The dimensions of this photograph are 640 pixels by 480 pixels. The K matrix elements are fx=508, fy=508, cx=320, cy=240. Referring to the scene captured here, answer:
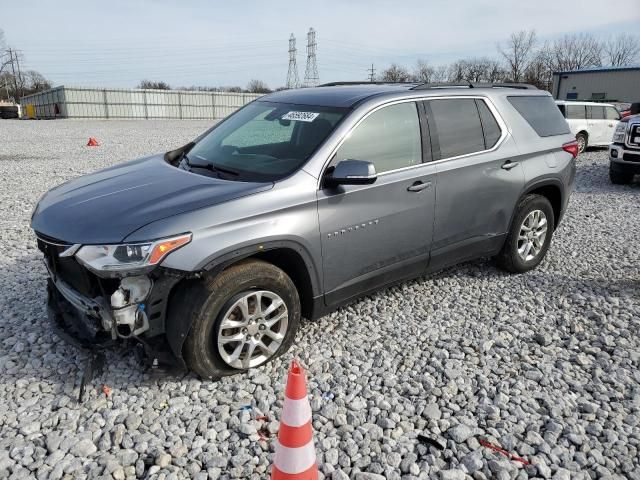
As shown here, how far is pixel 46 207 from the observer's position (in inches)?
137

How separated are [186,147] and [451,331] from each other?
274 centimetres

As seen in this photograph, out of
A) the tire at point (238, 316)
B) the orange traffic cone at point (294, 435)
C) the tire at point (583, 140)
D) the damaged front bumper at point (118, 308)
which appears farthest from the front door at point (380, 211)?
the tire at point (583, 140)

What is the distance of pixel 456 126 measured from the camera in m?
4.34

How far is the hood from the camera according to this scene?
9.75 ft

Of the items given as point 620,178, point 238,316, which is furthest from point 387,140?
point 620,178

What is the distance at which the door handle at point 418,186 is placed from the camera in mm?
3890

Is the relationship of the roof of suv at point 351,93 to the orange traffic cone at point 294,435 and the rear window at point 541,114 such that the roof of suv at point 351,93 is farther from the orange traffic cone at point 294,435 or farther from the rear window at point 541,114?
the orange traffic cone at point 294,435

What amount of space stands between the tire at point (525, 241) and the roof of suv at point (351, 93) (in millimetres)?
1188

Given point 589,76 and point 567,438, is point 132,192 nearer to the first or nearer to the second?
point 567,438

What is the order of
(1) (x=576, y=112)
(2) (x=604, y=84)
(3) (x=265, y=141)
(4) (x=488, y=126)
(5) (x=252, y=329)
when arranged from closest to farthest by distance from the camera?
1. (5) (x=252, y=329)
2. (3) (x=265, y=141)
3. (4) (x=488, y=126)
4. (1) (x=576, y=112)
5. (2) (x=604, y=84)

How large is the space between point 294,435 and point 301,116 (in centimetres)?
251

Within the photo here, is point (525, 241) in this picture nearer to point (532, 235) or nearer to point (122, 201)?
point (532, 235)

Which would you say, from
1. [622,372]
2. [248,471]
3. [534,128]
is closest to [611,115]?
[534,128]

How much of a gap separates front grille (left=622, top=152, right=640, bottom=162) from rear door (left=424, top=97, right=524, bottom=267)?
6.64 m
